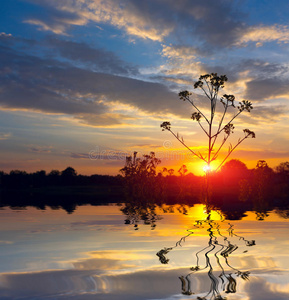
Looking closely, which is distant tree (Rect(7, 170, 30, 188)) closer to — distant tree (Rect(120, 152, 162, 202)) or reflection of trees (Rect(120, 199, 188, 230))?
distant tree (Rect(120, 152, 162, 202))

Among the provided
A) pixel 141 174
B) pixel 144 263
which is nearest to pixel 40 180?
pixel 141 174

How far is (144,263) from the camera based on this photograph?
786cm

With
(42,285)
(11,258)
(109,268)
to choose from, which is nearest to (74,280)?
(42,285)

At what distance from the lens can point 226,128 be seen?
32.5 m

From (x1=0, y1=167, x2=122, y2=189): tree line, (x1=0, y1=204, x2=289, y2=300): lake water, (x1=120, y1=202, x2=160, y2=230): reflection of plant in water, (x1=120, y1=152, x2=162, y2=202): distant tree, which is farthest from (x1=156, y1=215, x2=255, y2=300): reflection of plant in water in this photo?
(x1=0, y1=167, x2=122, y2=189): tree line

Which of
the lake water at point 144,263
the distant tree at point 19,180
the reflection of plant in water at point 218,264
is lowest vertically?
the lake water at point 144,263

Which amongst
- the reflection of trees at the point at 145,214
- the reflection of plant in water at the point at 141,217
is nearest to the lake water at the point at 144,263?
the reflection of plant in water at the point at 141,217

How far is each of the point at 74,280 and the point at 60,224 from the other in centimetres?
900

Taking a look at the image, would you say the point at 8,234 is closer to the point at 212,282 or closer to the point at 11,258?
the point at 11,258

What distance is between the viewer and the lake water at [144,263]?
5.71 meters

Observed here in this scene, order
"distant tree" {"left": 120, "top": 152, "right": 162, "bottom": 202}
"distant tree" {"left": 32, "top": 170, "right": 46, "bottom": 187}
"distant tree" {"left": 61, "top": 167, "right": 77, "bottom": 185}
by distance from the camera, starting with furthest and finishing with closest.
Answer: "distant tree" {"left": 61, "top": 167, "right": 77, "bottom": 185}
"distant tree" {"left": 32, "top": 170, "right": 46, "bottom": 187}
"distant tree" {"left": 120, "top": 152, "right": 162, "bottom": 202}

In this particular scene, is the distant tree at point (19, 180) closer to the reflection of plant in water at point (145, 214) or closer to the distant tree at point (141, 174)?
the distant tree at point (141, 174)

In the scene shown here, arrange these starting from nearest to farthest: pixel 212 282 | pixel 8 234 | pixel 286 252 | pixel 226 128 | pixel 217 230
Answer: pixel 212 282 → pixel 286 252 → pixel 8 234 → pixel 217 230 → pixel 226 128

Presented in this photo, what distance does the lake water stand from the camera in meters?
5.71
